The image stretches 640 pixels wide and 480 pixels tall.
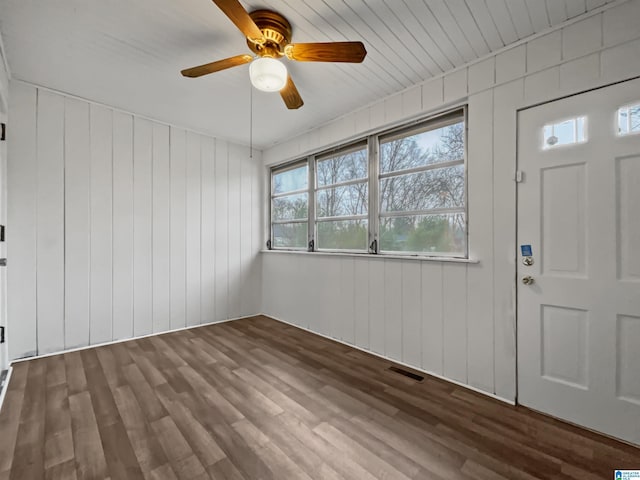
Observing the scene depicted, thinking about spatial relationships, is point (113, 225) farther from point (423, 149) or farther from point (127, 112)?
point (423, 149)

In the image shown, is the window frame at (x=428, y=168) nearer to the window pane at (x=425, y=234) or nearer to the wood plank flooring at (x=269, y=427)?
the window pane at (x=425, y=234)

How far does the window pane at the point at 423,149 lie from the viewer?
2.62 m

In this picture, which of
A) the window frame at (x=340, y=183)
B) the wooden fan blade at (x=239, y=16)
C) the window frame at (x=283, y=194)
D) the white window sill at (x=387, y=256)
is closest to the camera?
the wooden fan blade at (x=239, y=16)

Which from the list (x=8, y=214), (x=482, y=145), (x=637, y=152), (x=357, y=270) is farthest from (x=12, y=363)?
(x=637, y=152)

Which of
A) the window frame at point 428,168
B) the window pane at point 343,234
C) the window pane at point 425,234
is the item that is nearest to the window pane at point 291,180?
the window pane at point 343,234

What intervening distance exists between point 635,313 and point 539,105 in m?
1.52

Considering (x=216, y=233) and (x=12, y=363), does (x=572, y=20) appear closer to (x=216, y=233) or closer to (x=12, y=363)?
(x=216, y=233)

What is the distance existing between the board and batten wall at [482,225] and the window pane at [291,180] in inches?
43.8

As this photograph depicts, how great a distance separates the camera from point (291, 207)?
4.45 metres

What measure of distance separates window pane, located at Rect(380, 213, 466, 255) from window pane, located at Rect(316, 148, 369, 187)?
0.72 m

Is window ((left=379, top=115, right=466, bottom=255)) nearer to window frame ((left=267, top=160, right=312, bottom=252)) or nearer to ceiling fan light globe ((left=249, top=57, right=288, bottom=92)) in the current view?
window frame ((left=267, top=160, right=312, bottom=252))

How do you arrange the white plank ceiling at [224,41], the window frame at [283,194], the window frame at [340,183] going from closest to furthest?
the white plank ceiling at [224,41] → the window frame at [340,183] → the window frame at [283,194]

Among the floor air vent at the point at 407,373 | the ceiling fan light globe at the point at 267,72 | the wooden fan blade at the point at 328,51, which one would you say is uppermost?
the wooden fan blade at the point at 328,51

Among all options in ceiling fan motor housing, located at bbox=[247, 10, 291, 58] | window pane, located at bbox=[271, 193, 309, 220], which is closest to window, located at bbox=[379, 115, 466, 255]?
window pane, located at bbox=[271, 193, 309, 220]
